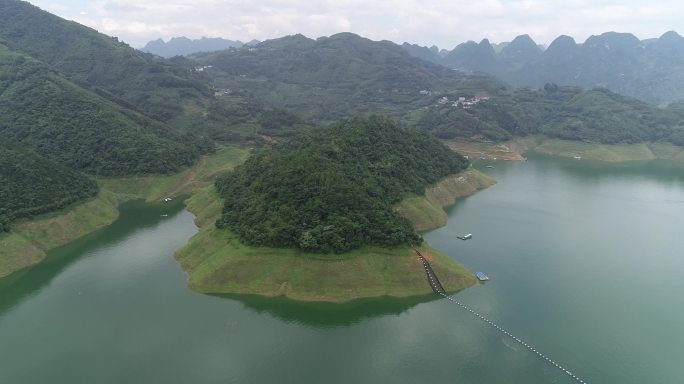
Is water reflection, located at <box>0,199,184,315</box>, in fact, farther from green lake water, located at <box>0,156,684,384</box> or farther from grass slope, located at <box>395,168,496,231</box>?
grass slope, located at <box>395,168,496,231</box>

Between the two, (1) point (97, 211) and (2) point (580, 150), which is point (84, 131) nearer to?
(1) point (97, 211)

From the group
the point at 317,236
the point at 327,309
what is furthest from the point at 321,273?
the point at 317,236

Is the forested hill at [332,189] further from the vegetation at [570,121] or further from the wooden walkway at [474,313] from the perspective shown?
the vegetation at [570,121]

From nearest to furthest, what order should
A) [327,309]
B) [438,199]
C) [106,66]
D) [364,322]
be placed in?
[364,322]
[327,309]
[438,199]
[106,66]

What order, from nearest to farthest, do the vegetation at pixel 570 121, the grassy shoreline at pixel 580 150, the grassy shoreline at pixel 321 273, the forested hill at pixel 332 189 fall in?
1. the grassy shoreline at pixel 321 273
2. the forested hill at pixel 332 189
3. the grassy shoreline at pixel 580 150
4. the vegetation at pixel 570 121

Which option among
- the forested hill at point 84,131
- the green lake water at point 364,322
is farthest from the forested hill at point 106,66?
the green lake water at point 364,322

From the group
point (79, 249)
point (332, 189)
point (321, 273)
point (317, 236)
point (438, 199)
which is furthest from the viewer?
point (438, 199)

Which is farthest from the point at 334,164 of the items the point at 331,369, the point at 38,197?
the point at 38,197
